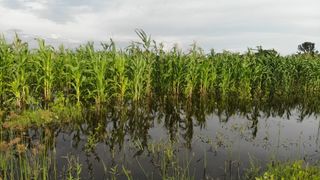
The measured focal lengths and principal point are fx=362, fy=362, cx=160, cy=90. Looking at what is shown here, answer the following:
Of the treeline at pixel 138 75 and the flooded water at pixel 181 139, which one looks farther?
the treeline at pixel 138 75

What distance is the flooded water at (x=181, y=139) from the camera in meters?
7.33

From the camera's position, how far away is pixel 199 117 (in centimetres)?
1256

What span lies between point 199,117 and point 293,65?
8940mm

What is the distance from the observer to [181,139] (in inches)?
382

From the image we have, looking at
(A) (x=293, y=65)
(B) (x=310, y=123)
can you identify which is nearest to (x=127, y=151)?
(B) (x=310, y=123)

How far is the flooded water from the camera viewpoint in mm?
7332

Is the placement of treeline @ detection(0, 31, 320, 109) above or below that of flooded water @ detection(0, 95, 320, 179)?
above

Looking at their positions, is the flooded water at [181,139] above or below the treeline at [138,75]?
below

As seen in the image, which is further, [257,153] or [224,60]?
[224,60]

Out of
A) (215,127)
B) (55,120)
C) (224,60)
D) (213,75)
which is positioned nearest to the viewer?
(55,120)

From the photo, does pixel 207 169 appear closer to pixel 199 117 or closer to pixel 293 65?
pixel 199 117

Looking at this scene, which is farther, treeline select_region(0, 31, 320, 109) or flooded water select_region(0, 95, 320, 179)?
treeline select_region(0, 31, 320, 109)

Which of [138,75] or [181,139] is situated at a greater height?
[138,75]

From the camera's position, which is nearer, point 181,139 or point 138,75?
point 181,139
